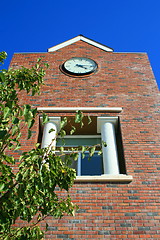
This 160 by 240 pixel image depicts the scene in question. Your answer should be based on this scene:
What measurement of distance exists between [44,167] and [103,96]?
5.88 m

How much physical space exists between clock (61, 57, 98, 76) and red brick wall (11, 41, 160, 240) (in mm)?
270

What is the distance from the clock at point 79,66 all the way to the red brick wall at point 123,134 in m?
0.27

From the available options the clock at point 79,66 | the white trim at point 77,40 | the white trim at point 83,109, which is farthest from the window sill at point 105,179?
the white trim at point 77,40

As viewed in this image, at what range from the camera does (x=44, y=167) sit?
317cm

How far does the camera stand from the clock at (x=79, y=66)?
9883 mm

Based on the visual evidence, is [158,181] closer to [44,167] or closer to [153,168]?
[153,168]

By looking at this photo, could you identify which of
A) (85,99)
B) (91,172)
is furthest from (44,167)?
(85,99)

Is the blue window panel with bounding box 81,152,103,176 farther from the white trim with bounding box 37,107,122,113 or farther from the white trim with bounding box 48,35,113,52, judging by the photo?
the white trim with bounding box 48,35,113,52

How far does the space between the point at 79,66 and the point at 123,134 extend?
4.08m

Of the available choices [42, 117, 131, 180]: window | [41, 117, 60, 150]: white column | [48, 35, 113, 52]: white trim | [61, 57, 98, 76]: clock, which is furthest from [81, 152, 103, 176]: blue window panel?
[48, 35, 113, 52]: white trim

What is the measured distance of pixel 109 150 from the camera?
702 cm

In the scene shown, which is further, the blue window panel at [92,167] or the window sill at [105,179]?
the blue window panel at [92,167]

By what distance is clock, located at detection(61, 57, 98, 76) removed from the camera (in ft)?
32.4

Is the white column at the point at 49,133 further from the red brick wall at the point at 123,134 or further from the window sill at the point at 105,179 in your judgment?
the window sill at the point at 105,179
